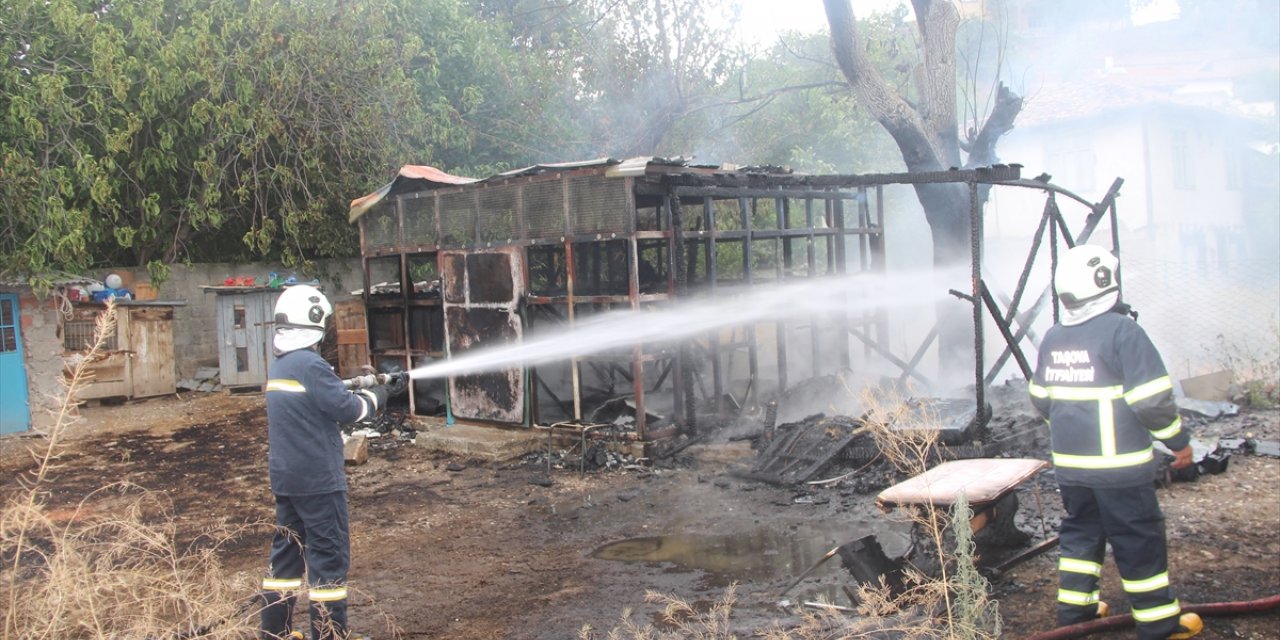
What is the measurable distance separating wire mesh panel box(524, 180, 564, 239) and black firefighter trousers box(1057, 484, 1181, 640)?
267 inches

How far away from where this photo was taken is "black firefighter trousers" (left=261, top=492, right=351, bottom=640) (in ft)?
16.3

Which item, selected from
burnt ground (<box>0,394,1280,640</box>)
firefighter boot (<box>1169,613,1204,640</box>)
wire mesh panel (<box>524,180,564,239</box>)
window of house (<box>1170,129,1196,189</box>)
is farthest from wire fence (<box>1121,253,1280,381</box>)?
wire mesh panel (<box>524,180,564,239</box>)

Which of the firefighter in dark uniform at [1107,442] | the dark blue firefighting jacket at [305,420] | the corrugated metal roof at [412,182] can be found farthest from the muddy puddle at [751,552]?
the corrugated metal roof at [412,182]

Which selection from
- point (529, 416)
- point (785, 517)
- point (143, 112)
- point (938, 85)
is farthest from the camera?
point (143, 112)

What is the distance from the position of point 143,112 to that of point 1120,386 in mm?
14665

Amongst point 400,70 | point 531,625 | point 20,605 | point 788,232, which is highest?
point 400,70

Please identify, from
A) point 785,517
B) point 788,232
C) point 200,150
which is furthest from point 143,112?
point 785,517

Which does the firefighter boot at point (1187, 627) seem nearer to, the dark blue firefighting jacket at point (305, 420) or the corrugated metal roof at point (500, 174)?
the dark blue firefighting jacket at point (305, 420)

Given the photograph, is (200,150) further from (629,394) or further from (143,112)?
(629,394)

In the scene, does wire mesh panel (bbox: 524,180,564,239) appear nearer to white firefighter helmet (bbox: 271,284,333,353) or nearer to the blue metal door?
white firefighter helmet (bbox: 271,284,333,353)

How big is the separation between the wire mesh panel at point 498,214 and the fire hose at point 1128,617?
25.2 feet

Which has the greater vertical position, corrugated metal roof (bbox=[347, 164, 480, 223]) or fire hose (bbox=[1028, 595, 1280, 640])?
corrugated metal roof (bbox=[347, 164, 480, 223])

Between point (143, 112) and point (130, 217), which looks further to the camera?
point (130, 217)

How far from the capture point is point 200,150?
15023mm
